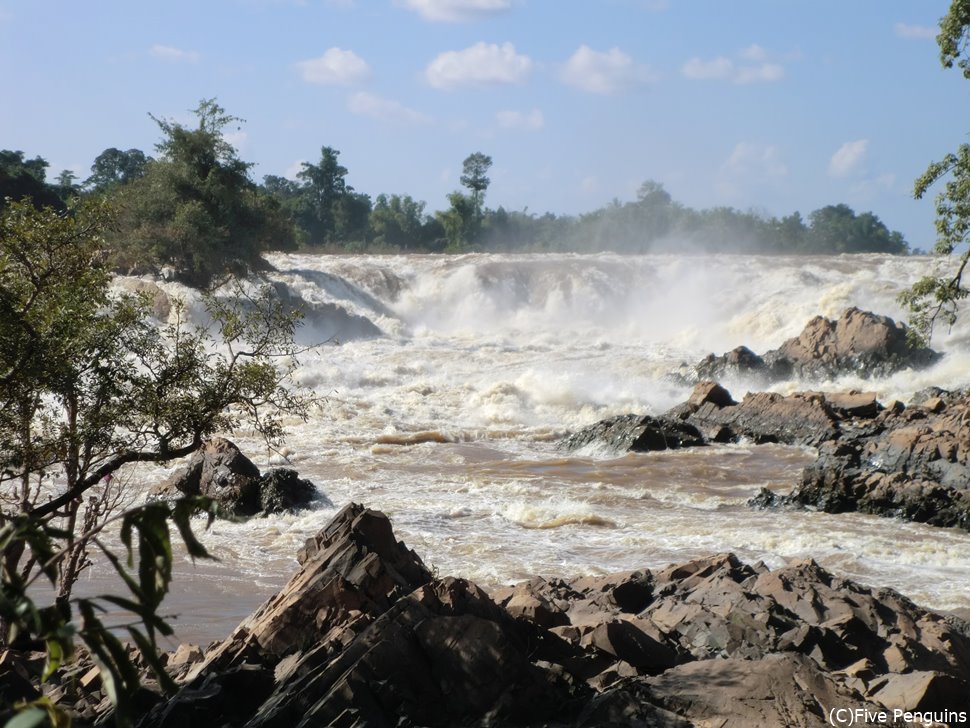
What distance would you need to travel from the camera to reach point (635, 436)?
1870cm

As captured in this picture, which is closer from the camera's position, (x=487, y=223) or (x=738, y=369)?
(x=738, y=369)

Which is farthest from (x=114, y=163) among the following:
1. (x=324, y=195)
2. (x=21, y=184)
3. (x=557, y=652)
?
(x=557, y=652)

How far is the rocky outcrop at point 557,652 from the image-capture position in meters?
5.40

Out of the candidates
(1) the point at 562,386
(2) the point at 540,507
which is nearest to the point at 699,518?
(2) the point at 540,507

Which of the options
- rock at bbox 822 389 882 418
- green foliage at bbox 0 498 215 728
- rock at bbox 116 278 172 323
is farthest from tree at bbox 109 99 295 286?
green foliage at bbox 0 498 215 728

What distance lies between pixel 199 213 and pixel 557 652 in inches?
1138

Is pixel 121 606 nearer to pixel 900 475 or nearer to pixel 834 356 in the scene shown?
pixel 900 475

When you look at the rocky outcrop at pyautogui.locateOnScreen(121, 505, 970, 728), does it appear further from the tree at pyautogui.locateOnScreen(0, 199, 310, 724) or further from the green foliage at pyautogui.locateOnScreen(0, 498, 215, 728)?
the green foliage at pyautogui.locateOnScreen(0, 498, 215, 728)

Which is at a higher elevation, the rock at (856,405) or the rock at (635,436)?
the rock at (856,405)

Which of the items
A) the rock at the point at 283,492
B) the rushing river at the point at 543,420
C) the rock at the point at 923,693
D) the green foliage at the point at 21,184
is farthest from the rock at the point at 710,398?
the green foliage at the point at 21,184

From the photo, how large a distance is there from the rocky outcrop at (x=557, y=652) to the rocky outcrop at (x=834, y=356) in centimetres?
1714

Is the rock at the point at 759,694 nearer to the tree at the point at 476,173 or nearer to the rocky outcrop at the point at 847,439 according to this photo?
the rocky outcrop at the point at 847,439

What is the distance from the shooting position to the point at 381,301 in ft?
125

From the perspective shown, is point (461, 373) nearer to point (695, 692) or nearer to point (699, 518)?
point (699, 518)
